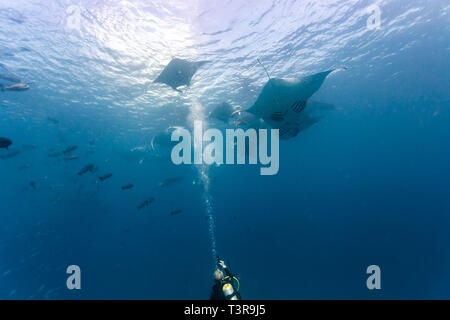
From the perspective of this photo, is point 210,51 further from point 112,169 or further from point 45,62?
point 112,169

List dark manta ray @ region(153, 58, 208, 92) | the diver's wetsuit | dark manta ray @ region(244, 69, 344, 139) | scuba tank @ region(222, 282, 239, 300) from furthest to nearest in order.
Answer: dark manta ray @ region(153, 58, 208, 92) → dark manta ray @ region(244, 69, 344, 139) → the diver's wetsuit → scuba tank @ region(222, 282, 239, 300)

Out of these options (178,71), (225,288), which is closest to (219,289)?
(225,288)

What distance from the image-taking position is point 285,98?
773cm

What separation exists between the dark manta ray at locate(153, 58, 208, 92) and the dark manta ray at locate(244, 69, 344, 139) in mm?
3093

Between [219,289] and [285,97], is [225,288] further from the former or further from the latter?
[285,97]

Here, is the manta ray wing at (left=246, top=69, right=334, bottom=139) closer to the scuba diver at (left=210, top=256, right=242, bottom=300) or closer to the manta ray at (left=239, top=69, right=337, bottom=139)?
the manta ray at (left=239, top=69, right=337, bottom=139)

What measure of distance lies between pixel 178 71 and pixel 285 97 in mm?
4658

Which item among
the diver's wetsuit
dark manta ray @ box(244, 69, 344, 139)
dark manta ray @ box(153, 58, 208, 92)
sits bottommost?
the diver's wetsuit

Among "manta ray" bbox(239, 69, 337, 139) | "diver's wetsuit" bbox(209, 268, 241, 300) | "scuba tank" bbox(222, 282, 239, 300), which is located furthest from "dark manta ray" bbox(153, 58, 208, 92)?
"scuba tank" bbox(222, 282, 239, 300)

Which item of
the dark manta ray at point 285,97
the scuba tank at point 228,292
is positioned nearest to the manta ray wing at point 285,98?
the dark manta ray at point 285,97

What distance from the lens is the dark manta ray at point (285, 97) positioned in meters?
7.07

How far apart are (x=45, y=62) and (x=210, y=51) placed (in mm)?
10441

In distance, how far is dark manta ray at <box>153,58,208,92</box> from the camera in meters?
8.71
